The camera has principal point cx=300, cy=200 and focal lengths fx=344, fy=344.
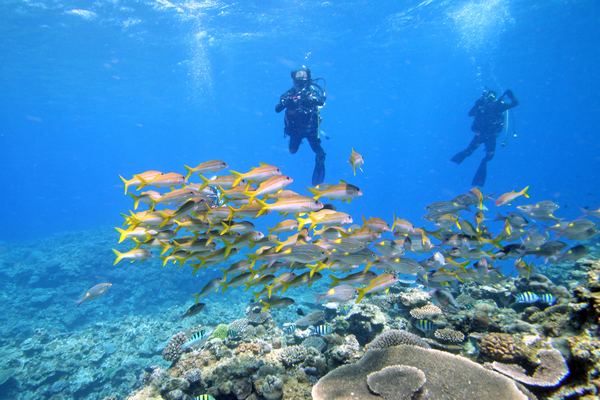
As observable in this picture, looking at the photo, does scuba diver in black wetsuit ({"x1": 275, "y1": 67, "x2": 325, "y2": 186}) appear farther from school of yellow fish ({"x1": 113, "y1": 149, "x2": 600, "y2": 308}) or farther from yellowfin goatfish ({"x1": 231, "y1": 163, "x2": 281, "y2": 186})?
yellowfin goatfish ({"x1": 231, "y1": 163, "x2": 281, "y2": 186})

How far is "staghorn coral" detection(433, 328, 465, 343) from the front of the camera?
208 inches

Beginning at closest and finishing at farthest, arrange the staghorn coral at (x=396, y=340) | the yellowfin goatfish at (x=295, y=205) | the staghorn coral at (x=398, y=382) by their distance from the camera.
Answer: the staghorn coral at (x=398, y=382)
the yellowfin goatfish at (x=295, y=205)
the staghorn coral at (x=396, y=340)

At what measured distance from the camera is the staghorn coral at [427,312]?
6336 mm

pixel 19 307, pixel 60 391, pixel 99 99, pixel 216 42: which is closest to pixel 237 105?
pixel 99 99

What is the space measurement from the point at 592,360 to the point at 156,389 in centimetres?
592

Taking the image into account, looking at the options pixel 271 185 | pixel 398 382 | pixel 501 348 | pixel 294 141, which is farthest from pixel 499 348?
pixel 294 141

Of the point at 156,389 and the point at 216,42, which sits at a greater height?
the point at 216,42

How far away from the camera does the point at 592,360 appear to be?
11.6 ft

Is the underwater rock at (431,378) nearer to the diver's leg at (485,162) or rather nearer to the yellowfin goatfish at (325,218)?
the yellowfin goatfish at (325,218)

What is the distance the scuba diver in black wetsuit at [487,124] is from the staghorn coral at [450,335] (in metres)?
16.7

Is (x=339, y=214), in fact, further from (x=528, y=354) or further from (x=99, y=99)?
(x=99, y=99)

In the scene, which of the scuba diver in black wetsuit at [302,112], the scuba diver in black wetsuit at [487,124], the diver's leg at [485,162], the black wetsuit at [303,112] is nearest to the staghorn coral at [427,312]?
the scuba diver in black wetsuit at [302,112]

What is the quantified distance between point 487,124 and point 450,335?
19.5 meters

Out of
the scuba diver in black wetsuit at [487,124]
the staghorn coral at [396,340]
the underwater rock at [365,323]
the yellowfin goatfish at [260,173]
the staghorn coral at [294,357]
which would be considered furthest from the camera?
the scuba diver in black wetsuit at [487,124]
